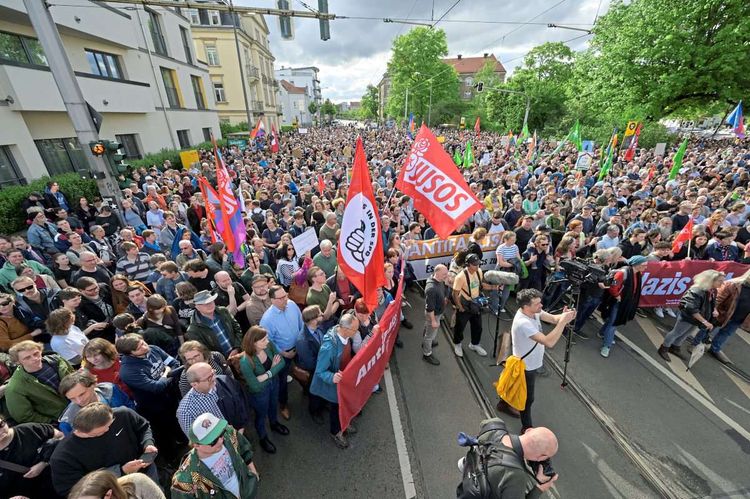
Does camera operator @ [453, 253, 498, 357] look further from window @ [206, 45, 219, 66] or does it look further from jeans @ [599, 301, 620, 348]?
window @ [206, 45, 219, 66]

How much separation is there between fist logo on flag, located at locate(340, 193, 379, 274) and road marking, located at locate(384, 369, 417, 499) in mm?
2066

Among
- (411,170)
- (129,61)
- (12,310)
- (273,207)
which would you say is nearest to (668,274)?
(411,170)

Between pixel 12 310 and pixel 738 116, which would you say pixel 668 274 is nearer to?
pixel 12 310

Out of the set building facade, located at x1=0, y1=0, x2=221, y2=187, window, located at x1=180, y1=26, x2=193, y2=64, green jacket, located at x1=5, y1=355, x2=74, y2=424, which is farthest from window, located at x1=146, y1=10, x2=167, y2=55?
green jacket, located at x1=5, y1=355, x2=74, y2=424

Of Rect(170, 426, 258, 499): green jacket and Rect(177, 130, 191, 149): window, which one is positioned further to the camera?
Rect(177, 130, 191, 149): window

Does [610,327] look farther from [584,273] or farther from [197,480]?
[197,480]

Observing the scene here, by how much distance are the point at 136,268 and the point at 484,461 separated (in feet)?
19.7

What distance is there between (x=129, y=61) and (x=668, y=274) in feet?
81.1

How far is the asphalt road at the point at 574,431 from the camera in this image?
11.8 ft

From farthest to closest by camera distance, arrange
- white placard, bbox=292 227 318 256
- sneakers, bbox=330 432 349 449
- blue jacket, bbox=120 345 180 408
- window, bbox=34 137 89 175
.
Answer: window, bbox=34 137 89 175 → white placard, bbox=292 227 318 256 → sneakers, bbox=330 432 349 449 → blue jacket, bbox=120 345 180 408

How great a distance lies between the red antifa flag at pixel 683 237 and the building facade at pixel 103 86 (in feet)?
48.1

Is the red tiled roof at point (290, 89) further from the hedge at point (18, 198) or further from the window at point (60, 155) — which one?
the hedge at point (18, 198)

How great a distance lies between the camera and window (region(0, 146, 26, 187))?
1052cm

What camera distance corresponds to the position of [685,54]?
747 inches
